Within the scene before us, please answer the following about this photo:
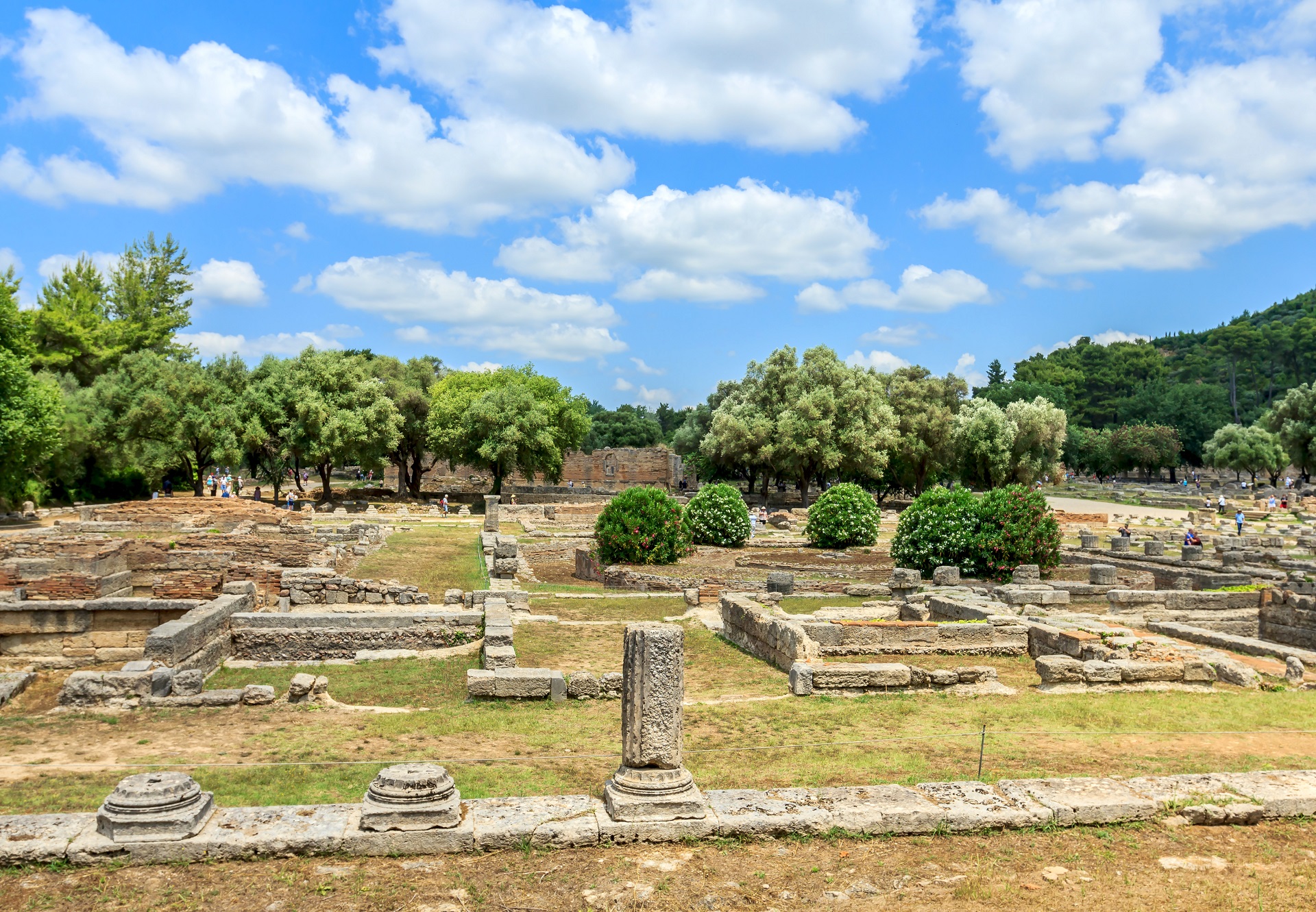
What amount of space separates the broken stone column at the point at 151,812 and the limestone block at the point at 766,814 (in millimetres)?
3197

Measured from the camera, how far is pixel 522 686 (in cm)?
987

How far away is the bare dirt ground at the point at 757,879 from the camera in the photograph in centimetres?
466

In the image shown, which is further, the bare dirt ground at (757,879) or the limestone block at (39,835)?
the limestone block at (39,835)

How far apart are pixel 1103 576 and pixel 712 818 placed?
17.2 m

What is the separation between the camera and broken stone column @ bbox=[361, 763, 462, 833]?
5.26 m

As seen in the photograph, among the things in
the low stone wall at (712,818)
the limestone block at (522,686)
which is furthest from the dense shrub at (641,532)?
the low stone wall at (712,818)

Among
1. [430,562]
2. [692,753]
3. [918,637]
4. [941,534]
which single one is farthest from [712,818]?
[430,562]

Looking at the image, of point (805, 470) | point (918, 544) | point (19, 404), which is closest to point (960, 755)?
point (918, 544)

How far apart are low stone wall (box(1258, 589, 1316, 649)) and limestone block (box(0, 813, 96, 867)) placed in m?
16.9

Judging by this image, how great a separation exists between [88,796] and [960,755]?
22.2ft

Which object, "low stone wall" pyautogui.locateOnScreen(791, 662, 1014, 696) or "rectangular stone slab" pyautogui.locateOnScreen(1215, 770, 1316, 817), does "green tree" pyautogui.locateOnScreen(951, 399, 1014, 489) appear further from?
"rectangular stone slab" pyautogui.locateOnScreen(1215, 770, 1316, 817)

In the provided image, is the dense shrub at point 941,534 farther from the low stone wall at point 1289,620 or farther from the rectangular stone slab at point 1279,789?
the rectangular stone slab at point 1279,789

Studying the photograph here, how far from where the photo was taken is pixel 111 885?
15.4ft

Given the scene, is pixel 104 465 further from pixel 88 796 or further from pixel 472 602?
pixel 88 796
